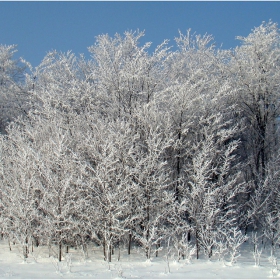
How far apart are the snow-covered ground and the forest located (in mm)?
496

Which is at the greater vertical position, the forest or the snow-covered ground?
the forest

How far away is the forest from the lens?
11258 mm

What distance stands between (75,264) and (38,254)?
2.05 meters

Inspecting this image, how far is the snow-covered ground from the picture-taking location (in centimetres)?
884

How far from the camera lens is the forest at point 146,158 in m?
11.3

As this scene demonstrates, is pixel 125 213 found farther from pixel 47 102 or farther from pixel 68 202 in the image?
pixel 47 102

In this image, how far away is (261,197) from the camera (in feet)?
48.2

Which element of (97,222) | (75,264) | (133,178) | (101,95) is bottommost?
(75,264)

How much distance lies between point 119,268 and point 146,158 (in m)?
3.87

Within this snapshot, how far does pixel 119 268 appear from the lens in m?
9.02

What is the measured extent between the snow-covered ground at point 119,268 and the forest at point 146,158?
1.63 ft

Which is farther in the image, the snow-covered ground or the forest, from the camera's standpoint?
the forest

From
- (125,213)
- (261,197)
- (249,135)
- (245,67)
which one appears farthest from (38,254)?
(245,67)

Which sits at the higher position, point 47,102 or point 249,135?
point 47,102
